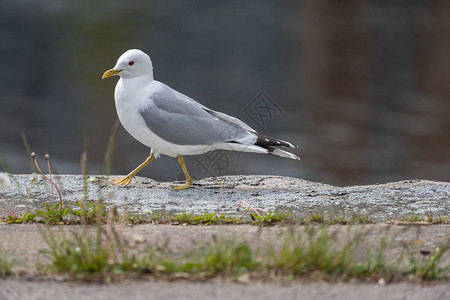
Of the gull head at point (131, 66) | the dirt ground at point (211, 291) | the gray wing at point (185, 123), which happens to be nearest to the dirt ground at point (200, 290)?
the dirt ground at point (211, 291)

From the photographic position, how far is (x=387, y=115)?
1316cm

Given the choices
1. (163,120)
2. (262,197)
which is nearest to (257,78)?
(163,120)

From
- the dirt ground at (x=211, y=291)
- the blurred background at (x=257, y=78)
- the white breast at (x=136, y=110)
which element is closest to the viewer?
the dirt ground at (x=211, y=291)

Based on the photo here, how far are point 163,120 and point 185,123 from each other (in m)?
0.19

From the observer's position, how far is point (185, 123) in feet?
19.1

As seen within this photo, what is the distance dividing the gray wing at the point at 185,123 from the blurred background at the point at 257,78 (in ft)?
0.86

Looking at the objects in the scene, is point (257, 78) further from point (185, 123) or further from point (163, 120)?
point (163, 120)

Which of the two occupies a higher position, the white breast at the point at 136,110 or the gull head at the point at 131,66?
the gull head at the point at 131,66

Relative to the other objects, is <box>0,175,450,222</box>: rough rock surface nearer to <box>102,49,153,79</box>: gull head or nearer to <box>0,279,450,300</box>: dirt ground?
<box>102,49,153,79</box>: gull head

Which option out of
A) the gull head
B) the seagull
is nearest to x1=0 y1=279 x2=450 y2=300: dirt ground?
the seagull

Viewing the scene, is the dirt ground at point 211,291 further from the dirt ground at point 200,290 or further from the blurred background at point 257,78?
the blurred background at point 257,78

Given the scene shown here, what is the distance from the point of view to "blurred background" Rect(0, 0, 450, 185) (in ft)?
36.1

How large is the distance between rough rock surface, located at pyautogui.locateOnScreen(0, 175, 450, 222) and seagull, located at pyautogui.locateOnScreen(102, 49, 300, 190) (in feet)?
0.78

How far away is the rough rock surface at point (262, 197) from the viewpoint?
16.2ft
